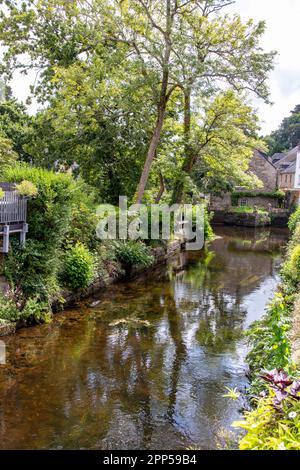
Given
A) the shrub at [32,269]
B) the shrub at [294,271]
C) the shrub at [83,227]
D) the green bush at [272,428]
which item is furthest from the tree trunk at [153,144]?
the green bush at [272,428]

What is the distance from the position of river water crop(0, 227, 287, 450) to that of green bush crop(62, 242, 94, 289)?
67cm

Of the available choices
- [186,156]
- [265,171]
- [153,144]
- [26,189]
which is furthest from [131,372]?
[265,171]

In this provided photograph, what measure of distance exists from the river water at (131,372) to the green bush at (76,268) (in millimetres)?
672

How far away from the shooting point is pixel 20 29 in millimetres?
18922

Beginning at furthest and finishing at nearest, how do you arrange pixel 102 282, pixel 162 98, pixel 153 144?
pixel 162 98
pixel 153 144
pixel 102 282

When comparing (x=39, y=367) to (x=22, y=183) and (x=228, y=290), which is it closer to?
(x=22, y=183)

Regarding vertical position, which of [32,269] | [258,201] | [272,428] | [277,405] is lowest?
[272,428]

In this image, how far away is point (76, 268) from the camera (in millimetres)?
11203

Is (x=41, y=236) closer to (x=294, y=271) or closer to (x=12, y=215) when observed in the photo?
(x=12, y=215)

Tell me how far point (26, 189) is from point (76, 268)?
8.93 ft

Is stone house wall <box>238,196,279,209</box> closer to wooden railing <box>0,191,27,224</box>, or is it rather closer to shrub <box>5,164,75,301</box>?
shrub <box>5,164,75,301</box>

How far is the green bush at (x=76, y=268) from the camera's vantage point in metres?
11.2

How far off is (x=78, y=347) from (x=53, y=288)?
209 cm
